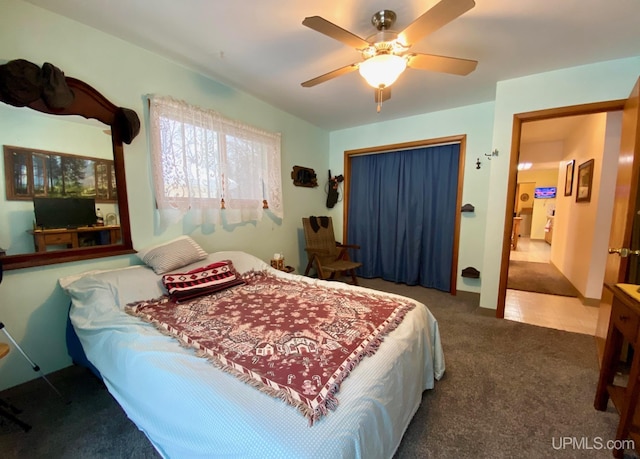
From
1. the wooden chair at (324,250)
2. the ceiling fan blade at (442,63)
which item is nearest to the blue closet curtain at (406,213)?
the wooden chair at (324,250)

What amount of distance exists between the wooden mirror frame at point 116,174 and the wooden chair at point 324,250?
1.90 meters

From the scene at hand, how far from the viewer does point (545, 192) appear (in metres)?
7.68

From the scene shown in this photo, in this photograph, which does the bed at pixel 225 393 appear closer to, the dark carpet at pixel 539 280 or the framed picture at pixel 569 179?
the dark carpet at pixel 539 280

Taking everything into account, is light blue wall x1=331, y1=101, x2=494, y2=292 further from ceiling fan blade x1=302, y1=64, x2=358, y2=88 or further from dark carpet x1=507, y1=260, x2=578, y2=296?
ceiling fan blade x1=302, y1=64, x2=358, y2=88

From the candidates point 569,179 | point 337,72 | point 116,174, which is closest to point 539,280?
point 569,179

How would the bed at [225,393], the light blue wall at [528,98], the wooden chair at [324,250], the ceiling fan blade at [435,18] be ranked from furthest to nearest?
the wooden chair at [324,250] → the light blue wall at [528,98] → the ceiling fan blade at [435,18] → the bed at [225,393]

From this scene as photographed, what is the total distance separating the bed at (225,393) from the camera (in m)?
0.76

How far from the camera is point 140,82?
1970 millimetres

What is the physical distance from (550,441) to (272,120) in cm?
346

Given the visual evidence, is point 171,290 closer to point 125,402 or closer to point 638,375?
point 125,402

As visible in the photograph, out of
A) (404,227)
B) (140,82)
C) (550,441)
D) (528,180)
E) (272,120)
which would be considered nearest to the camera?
(550,441)

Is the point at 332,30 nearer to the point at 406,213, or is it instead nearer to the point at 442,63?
the point at 442,63

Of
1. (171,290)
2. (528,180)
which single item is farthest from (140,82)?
(528,180)

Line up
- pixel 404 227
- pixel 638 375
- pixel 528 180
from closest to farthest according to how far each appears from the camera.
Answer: pixel 638 375 → pixel 404 227 → pixel 528 180
